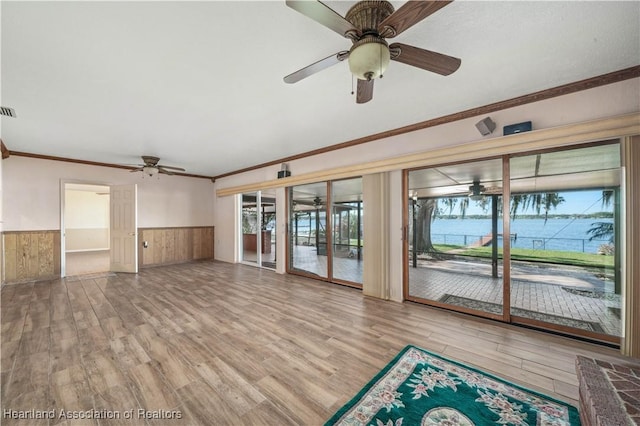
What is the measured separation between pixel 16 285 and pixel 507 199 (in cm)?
863

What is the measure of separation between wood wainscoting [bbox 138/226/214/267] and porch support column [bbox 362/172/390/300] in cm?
577


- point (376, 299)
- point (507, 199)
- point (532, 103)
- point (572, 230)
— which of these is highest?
point (532, 103)

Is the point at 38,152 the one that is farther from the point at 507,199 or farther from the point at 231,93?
the point at 507,199

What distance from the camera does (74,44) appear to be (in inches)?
75.4

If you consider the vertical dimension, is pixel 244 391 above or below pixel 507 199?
below

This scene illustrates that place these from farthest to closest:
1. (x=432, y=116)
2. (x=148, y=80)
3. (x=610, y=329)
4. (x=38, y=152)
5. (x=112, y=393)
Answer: (x=38, y=152) < (x=432, y=116) < (x=610, y=329) < (x=148, y=80) < (x=112, y=393)

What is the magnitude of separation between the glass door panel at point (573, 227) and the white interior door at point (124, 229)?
295 inches

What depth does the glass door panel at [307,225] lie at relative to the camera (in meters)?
5.51

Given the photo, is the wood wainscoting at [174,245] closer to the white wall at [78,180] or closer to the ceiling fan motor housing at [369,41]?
the white wall at [78,180]

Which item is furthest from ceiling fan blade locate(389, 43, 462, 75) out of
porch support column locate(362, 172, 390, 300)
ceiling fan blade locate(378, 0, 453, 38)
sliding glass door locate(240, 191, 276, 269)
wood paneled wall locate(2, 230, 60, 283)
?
wood paneled wall locate(2, 230, 60, 283)

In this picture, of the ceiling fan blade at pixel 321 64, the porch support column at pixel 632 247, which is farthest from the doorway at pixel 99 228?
the porch support column at pixel 632 247

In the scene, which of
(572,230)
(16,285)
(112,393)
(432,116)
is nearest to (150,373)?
(112,393)

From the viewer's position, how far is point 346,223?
5.27 metres

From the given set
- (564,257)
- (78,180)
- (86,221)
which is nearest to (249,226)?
(78,180)
